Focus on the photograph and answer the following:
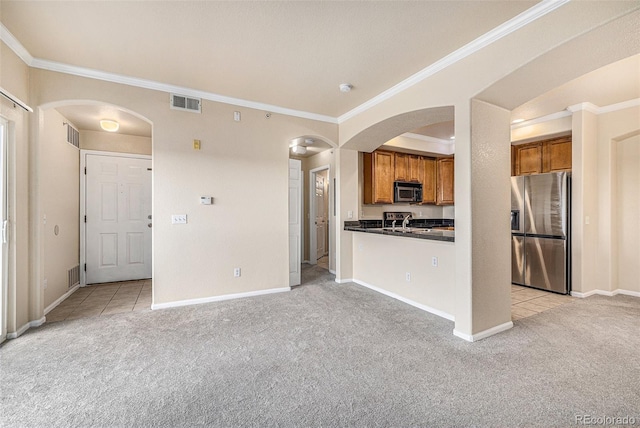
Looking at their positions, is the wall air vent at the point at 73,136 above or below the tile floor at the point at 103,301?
above

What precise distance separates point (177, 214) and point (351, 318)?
2505mm

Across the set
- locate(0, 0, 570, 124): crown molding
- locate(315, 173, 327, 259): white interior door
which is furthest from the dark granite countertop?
locate(315, 173, 327, 259): white interior door

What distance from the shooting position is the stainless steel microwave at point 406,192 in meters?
5.52

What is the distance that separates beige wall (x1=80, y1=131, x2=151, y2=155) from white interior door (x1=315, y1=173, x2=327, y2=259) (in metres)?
3.63

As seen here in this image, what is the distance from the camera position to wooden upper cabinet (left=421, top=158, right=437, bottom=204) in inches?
234

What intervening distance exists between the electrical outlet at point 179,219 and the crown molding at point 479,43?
2953 mm

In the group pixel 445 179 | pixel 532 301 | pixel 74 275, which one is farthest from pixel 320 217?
pixel 74 275

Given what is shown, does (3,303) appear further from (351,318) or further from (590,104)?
(590,104)

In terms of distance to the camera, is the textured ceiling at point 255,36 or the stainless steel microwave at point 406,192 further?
the stainless steel microwave at point 406,192

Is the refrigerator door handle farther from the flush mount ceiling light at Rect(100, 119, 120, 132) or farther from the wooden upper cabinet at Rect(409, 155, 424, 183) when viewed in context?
the flush mount ceiling light at Rect(100, 119, 120, 132)

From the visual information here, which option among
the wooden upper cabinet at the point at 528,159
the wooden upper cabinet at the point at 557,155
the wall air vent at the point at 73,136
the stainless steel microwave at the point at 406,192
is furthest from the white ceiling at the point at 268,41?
the stainless steel microwave at the point at 406,192

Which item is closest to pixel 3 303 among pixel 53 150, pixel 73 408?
pixel 73 408

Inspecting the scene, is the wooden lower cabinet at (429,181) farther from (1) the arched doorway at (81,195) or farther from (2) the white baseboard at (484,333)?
(1) the arched doorway at (81,195)

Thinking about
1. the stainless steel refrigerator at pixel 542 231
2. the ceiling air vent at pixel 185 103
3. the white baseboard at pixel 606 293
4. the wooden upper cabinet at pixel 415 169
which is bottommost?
the white baseboard at pixel 606 293
